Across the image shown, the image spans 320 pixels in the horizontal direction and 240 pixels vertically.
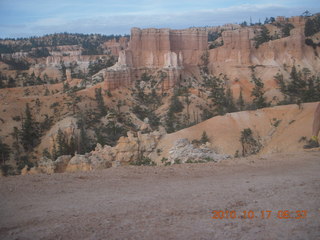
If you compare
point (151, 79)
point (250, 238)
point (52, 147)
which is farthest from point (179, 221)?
point (151, 79)

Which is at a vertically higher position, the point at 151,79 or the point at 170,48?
the point at 170,48

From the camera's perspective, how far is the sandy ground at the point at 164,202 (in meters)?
5.09

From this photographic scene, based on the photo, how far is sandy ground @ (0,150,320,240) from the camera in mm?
5090

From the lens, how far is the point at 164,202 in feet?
20.5

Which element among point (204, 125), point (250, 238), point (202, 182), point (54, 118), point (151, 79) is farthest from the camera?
point (151, 79)

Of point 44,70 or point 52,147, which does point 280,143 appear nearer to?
point 52,147

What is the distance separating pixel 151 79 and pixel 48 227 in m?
40.6

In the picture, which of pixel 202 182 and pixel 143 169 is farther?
pixel 143 169

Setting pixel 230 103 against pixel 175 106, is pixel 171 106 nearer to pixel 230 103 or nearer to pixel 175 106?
pixel 175 106

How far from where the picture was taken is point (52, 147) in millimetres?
28969
